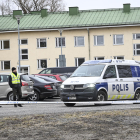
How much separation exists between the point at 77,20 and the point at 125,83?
111ft

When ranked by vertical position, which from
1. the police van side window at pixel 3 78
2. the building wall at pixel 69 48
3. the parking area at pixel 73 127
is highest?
the building wall at pixel 69 48

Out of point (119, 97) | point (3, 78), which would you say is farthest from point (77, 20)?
point (119, 97)

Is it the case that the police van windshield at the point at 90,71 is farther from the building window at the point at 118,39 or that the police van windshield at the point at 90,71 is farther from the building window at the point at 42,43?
the building window at the point at 42,43

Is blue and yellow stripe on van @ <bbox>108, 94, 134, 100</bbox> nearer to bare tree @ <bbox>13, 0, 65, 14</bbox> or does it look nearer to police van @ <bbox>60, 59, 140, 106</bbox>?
police van @ <bbox>60, 59, 140, 106</bbox>

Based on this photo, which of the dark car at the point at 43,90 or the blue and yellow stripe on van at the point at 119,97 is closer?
the blue and yellow stripe on van at the point at 119,97

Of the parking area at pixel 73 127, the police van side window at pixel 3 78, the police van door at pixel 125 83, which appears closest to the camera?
the parking area at pixel 73 127

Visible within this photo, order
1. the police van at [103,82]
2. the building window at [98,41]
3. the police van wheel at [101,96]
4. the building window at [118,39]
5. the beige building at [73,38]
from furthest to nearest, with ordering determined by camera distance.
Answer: the building window at [98,41] < the building window at [118,39] < the beige building at [73,38] < the police van wheel at [101,96] < the police van at [103,82]

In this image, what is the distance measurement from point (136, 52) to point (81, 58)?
6541mm

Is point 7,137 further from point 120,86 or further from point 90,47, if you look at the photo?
point 90,47

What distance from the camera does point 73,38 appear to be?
164 ft

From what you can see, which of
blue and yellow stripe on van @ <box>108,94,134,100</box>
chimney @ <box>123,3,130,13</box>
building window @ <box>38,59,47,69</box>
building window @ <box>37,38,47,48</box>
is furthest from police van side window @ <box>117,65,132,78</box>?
chimney @ <box>123,3,130,13</box>

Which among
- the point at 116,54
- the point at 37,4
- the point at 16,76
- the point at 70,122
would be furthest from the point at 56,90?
the point at 37,4

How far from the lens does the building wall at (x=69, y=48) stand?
160 ft

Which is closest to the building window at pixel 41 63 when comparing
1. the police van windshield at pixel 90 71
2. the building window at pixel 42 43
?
the building window at pixel 42 43
